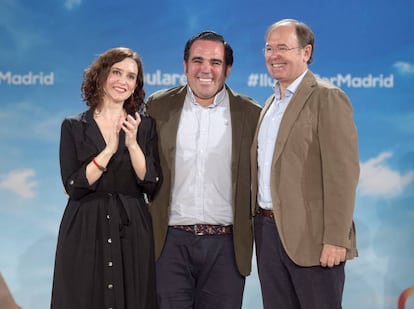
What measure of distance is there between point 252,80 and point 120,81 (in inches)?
59.4

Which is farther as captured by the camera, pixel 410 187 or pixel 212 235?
pixel 410 187

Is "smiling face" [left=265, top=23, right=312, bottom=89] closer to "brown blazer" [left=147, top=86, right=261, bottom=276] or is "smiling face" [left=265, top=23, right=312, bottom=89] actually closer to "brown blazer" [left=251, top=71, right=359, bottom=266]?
"brown blazer" [left=251, top=71, right=359, bottom=266]

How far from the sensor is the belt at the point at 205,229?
3.01m

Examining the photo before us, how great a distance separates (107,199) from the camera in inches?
109

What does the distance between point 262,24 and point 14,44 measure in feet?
5.59

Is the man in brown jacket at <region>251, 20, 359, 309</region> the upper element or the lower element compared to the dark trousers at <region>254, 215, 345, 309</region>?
upper

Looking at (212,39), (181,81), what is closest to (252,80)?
(181,81)

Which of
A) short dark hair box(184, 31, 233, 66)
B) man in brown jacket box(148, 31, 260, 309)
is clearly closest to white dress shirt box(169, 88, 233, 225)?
man in brown jacket box(148, 31, 260, 309)

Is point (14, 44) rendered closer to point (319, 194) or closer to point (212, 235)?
point (212, 235)

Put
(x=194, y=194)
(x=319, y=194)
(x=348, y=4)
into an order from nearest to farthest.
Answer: (x=319, y=194), (x=194, y=194), (x=348, y=4)

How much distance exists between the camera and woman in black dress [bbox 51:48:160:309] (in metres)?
2.71

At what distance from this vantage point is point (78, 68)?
4227 millimetres

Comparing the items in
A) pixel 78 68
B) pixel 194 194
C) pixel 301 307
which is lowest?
pixel 301 307

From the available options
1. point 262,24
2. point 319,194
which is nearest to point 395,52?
point 262,24
